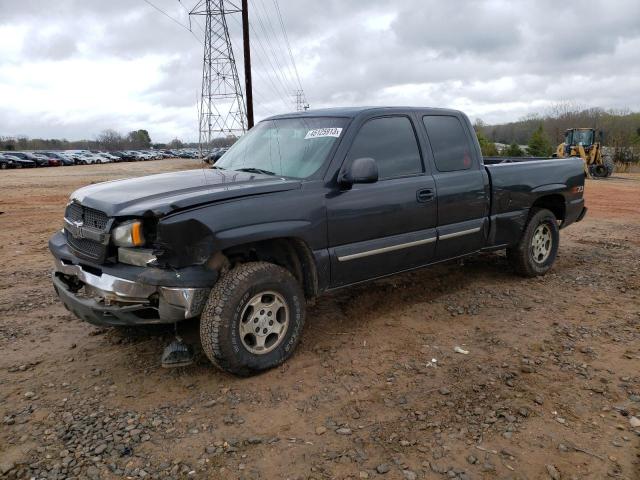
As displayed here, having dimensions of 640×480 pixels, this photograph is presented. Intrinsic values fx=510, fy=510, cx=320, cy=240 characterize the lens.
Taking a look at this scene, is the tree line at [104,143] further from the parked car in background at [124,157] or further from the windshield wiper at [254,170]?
the windshield wiper at [254,170]

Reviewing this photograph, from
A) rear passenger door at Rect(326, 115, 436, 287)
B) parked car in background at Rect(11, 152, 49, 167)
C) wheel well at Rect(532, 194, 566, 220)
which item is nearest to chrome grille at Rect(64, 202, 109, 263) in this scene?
rear passenger door at Rect(326, 115, 436, 287)

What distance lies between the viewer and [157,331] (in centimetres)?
438

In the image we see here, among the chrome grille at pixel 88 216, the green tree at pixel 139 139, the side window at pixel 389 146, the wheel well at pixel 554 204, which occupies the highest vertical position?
the green tree at pixel 139 139

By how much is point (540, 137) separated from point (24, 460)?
36300mm

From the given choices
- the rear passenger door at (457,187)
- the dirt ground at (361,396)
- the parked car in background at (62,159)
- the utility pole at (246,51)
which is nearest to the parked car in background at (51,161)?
the parked car in background at (62,159)

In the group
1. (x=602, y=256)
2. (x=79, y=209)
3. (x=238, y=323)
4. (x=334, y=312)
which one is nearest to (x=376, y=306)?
(x=334, y=312)

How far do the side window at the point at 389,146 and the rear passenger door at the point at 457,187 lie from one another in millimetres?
255

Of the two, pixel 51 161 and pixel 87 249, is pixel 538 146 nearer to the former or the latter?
pixel 87 249

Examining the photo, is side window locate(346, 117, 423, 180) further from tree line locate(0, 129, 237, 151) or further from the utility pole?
tree line locate(0, 129, 237, 151)

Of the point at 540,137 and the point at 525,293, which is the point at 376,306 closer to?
the point at 525,293

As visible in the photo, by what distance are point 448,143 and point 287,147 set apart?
1616 millimetres

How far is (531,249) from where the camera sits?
5.78m

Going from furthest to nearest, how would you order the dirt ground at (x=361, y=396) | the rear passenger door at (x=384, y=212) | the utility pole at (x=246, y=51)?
the utility pole at (x=246, y=51) → the rear passenger door at (x=384, y=212) → the dirt ground at (x=361, y=396)

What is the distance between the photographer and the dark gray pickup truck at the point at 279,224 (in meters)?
3.23
